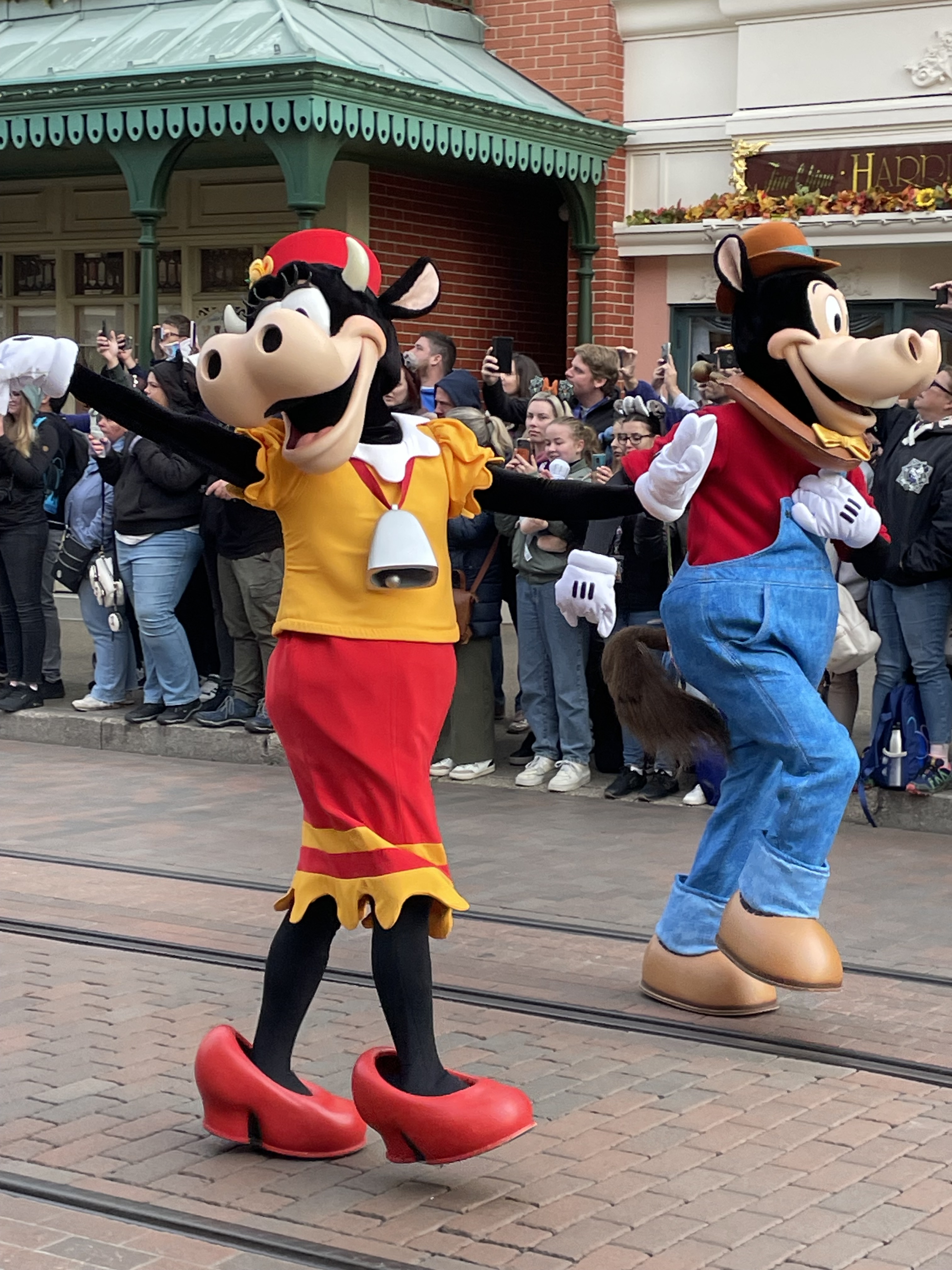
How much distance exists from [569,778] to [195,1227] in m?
5.14

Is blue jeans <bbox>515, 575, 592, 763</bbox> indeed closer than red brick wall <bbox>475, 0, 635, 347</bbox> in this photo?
Yes

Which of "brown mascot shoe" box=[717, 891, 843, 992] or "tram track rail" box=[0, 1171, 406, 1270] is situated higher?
"brown mascot shoe" box=[717, 891, 843, 992]

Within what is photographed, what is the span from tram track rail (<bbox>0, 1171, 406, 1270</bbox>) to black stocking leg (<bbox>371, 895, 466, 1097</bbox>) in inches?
15.9

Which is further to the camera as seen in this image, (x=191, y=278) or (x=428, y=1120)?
(x=191, y=278)

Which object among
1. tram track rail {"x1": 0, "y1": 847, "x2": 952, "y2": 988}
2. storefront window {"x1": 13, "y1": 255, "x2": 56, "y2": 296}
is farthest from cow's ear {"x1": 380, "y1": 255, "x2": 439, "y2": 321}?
storefront window {"x1": 13, "y1": 255, "x2": 56, "y2": 296}

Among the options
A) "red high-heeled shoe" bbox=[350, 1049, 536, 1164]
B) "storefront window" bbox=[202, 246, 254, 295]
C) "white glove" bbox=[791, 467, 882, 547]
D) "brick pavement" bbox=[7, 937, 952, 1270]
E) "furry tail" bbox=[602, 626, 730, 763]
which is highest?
"storefront window" bbox=[202, 246, 254, 295]

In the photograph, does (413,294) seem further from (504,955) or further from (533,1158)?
(504,955)

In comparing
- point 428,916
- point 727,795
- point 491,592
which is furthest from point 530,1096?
point 491,592

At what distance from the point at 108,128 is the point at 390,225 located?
257cm

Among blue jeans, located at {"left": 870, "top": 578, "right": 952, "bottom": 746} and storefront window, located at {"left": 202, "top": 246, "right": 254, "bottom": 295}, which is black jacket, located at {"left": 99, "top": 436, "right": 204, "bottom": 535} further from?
storefront window, located at {"left": 202, "top": 246, "right": 254, "bottom": 295}

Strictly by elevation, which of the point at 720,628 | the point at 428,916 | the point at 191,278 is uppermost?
the point at 191,278

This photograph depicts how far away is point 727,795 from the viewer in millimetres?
5246

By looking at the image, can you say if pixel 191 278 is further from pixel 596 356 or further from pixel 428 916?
pixel 428 916

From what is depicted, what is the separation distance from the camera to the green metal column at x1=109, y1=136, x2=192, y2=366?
12531mm
